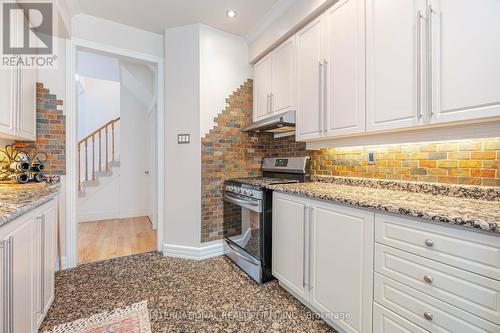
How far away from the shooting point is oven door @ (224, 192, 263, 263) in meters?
2.18

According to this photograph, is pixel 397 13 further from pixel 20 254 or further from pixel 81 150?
pixel 81 150

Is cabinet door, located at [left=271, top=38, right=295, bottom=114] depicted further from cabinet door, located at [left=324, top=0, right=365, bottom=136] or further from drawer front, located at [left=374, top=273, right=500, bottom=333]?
drawer front, located at [left=374, top=273, right=500, bottom=333]

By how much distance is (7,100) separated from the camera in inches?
68.3

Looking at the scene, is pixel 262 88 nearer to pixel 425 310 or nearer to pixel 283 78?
pixel 283 78

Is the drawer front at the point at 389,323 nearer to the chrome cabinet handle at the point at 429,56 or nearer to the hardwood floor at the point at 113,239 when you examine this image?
the chrome cabinet handle at the point at 429,56

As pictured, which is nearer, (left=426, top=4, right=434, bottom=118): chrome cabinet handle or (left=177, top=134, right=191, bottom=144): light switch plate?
(left=426, top=4, right=434, bottom=118): chrome cabinet handle

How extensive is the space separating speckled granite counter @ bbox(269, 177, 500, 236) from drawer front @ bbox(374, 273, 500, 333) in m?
0.37

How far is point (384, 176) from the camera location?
73.4 inches

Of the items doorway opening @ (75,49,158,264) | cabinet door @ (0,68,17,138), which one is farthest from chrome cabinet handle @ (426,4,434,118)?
doorway opening @ (75,49,158,264)

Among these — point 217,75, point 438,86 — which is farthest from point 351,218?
point 217,75

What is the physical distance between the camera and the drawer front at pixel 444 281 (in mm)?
877

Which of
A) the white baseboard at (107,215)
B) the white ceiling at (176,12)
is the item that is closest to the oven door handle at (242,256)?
the white ceiling at (176,12)

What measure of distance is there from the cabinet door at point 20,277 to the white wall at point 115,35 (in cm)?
221

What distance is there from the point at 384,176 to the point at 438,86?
78 centimetres
